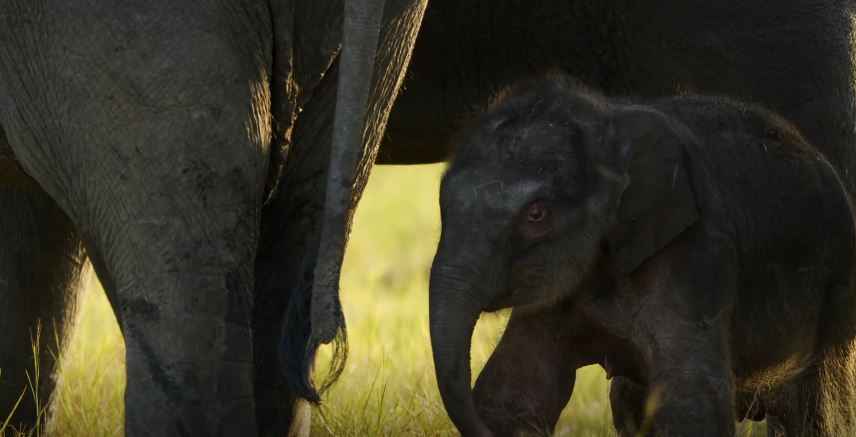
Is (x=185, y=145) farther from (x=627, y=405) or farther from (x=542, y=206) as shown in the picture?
(x=627, y=405)

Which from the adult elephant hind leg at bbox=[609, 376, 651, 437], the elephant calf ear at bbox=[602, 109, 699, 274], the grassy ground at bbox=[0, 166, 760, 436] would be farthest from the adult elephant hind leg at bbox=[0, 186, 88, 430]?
the elephant calf ear at bbox=[602, 109, 699, 274]

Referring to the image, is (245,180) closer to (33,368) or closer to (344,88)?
(344,88)

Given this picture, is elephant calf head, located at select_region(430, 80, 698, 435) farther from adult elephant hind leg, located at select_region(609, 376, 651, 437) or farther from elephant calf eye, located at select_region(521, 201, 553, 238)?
adult elephant hind leg, located at select_region(609, 376, 651, 437)

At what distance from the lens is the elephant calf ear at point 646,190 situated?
4.13 metres

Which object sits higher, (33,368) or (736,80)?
(736,80)

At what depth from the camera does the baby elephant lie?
4004 mm

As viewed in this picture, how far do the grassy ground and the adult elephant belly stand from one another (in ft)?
1.36

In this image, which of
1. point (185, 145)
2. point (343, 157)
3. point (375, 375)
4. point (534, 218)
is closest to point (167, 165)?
point (185, 145)

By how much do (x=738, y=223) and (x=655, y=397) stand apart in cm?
45

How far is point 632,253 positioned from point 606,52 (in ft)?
3.86

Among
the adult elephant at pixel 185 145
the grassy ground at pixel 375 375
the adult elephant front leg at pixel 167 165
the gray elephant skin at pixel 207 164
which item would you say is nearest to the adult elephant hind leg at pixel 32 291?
the grassy ground at pixel 375 375

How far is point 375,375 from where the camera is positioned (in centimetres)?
605

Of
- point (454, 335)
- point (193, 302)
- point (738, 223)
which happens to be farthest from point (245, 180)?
point (738, 223)

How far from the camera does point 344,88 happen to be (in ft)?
12.4
